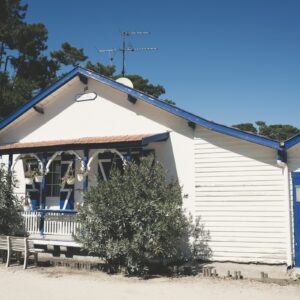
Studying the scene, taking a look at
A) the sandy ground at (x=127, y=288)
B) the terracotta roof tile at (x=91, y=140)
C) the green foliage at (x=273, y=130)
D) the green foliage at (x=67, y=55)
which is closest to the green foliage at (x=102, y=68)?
the green foliage at (x=67, y=55)

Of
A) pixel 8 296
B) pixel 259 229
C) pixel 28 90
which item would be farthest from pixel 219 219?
pixel 28 90

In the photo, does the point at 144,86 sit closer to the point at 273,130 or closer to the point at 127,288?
the point at 273,130

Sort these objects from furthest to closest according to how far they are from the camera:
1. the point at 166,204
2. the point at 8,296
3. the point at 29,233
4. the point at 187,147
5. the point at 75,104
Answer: the point at 75,104 → the point at 29,233 → the point at 187,147 → the point at 166,204 → the point at 8,296

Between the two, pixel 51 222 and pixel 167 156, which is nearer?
pixel 167 156

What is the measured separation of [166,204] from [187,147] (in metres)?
2.33

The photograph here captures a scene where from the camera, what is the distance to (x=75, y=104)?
13.9m

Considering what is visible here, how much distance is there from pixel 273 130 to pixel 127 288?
44.7 m

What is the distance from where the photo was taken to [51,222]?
12.5 metres

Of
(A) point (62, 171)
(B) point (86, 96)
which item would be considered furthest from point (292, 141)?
(A) point (62, 171)

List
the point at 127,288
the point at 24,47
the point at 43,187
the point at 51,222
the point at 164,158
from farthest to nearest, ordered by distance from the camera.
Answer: the point at 24,47 < the point at 43,187 < the point at 51,222 < the point at 164,158 < the point at 127,288

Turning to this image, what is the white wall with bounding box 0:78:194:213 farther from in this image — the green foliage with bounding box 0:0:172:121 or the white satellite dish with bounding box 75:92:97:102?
the green foliage with bounding box 0:0:172:121

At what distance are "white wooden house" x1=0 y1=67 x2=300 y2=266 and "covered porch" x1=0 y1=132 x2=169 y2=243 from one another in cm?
3

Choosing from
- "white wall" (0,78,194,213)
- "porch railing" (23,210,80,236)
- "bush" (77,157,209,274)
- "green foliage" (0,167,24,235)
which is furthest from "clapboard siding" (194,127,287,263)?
"green foliage" (0,167,24,235)

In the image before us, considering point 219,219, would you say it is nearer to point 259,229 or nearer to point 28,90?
point 259,229
